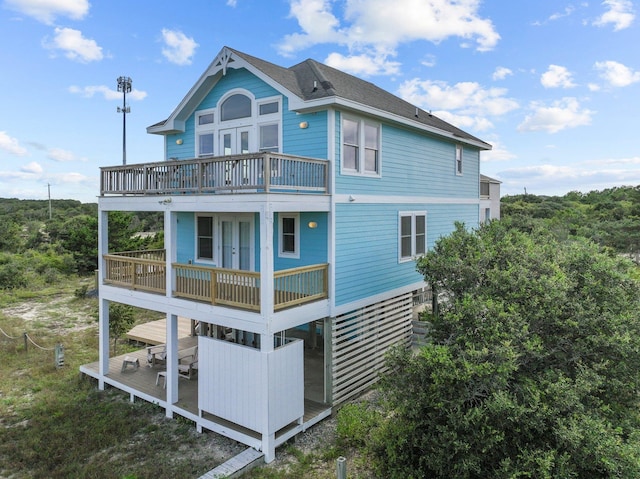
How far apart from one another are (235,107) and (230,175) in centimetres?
324

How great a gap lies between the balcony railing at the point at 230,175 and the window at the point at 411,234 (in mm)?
3885

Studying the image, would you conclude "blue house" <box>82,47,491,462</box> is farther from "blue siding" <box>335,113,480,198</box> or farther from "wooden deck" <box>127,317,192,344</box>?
"wooden deck" <box>127,317,192,344</box>

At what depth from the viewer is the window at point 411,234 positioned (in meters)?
12.5

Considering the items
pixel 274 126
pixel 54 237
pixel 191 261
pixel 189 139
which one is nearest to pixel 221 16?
pixel 189 139

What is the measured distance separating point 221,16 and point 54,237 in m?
33.0

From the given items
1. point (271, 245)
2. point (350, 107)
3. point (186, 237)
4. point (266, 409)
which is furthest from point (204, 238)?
point (266, 409)

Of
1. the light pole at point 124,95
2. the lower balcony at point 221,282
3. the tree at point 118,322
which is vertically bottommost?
the tree at point 118,322

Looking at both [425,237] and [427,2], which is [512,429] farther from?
[427,2]

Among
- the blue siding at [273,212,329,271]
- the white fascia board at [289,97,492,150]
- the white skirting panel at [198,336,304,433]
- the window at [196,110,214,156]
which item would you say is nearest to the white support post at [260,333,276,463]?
the white skirting panel at [198,336,304,433]

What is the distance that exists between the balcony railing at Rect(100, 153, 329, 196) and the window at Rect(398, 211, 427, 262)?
3885 millimetres

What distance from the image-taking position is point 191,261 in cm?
1275

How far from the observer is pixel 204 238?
12.5 m

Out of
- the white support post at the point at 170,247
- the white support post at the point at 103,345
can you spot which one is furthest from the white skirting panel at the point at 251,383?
the white support post at the point at 103,345

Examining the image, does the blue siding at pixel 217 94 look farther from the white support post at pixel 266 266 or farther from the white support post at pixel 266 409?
the white support post at pixel 266 409
